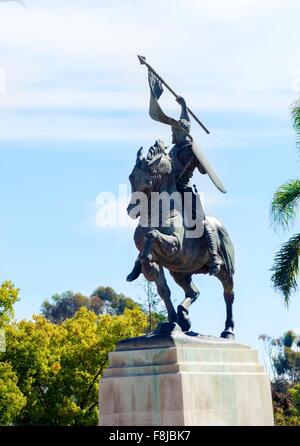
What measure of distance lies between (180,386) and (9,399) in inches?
816

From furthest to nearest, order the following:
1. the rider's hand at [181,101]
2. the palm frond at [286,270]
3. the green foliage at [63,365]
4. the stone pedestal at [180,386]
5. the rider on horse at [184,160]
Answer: the green foliage at [63,365] < the palm frond at [286,270] < the rider's hand at [181,101] < the rider on horse at [184,160] < the stone pedestal at [180,386]

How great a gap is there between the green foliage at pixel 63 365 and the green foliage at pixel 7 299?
1.35m

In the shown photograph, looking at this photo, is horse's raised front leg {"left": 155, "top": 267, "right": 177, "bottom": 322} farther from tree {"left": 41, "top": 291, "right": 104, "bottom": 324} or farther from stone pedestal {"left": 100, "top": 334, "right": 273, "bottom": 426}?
tree {"left": 41, "top": 291, "right": 104, "bottom": 324}

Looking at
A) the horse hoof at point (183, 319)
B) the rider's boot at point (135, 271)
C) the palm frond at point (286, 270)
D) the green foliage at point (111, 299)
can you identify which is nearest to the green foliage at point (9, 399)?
the palm frond at point (286, 270)

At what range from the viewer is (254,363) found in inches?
648

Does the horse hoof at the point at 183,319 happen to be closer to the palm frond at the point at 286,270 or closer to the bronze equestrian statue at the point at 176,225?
the bronze equestrian statue at the point at 176,225

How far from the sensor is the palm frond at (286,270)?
80.3 feet

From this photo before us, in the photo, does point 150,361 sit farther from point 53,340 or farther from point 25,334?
point 53,340

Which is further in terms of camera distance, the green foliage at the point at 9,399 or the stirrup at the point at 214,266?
the green foliage at the point at 9,399

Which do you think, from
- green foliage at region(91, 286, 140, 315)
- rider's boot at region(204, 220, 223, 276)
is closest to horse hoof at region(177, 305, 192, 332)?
rider's boot at region(204, 220, 223, 276)

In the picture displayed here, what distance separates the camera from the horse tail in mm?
16984

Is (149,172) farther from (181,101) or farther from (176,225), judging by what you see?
(181,101)

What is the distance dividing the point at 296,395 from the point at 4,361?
1523 centimetres
